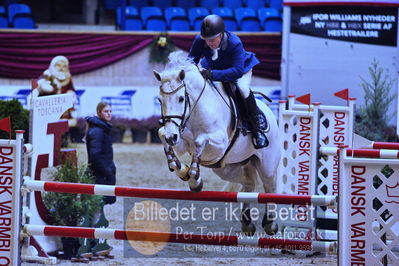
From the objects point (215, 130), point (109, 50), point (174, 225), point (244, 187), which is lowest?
point (174, 225)

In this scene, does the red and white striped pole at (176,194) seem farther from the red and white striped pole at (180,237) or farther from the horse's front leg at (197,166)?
the red and white striped pole at (180,237)

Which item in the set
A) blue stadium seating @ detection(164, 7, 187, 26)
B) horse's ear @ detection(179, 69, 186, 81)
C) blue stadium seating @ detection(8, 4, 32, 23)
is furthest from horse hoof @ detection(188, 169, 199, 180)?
blue stadium seating @ detection(8, 4, 32, 23)

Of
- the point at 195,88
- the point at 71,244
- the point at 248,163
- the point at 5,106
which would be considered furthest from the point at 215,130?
the point at 5,106

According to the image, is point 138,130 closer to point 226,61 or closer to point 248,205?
point 248,205

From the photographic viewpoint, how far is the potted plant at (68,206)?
6668mm

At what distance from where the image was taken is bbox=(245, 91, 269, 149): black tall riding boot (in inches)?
249

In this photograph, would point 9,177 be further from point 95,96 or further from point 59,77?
point 95,96

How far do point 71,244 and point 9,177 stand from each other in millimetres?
1674

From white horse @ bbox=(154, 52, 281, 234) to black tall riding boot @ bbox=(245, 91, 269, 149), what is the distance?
0.25 feet

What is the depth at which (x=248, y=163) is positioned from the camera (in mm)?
6883

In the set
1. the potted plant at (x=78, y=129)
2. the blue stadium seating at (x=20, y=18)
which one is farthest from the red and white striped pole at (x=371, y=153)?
the blue stadium seating at (x=20, y=18)

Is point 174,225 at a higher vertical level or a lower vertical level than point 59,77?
lower

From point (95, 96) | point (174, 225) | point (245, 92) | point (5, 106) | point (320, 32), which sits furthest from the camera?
point (95, 96)

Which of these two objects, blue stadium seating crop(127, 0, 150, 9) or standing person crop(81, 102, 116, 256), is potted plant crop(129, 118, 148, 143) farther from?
standing person crop(81, 102, 116, 256)
